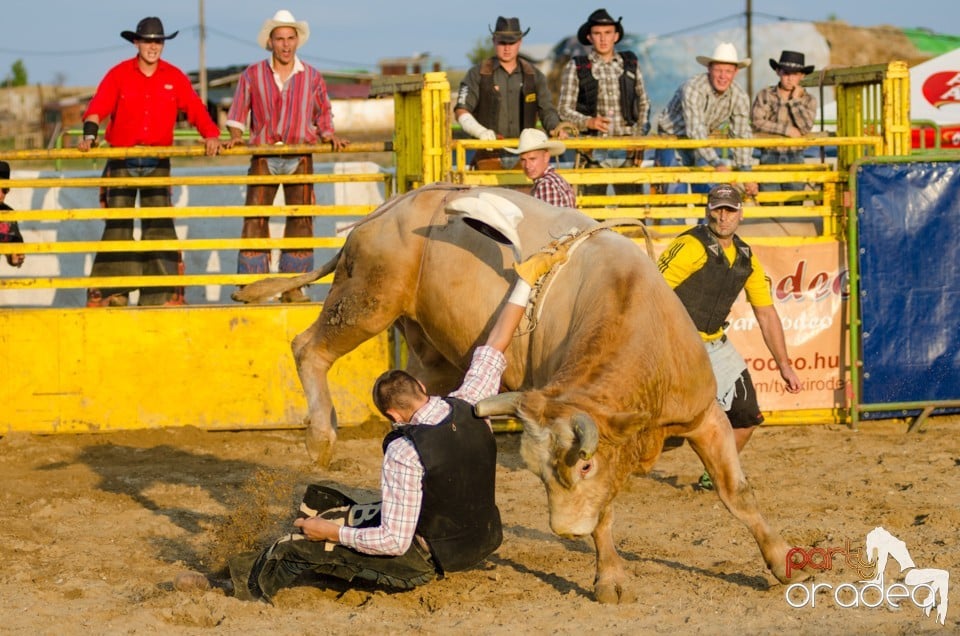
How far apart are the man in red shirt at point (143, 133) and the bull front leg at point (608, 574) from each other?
5.27m

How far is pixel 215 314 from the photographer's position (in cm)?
953

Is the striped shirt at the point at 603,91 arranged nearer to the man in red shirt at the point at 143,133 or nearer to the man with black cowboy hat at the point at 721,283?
the man in red shirt at the point at 143,133

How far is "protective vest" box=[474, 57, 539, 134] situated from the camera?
10.2m

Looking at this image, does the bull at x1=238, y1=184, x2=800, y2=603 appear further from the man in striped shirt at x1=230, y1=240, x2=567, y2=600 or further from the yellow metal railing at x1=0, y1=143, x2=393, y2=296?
the yellow metal railing at x1=0, y1=143, x2=393, y2=296

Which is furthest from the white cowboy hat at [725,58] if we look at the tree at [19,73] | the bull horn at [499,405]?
the tree at [19,73]

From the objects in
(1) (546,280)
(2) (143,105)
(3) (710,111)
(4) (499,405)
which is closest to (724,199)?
(1) (546,280)

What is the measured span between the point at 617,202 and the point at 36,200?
5.63 metres

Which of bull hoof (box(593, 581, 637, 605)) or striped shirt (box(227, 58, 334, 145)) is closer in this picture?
bull hoof (box(593, 581, 637, 605))

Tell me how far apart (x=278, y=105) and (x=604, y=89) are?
2662 mm

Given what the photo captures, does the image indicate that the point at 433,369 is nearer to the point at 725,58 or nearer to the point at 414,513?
the point at 414,513

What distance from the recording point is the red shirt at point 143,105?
993cm

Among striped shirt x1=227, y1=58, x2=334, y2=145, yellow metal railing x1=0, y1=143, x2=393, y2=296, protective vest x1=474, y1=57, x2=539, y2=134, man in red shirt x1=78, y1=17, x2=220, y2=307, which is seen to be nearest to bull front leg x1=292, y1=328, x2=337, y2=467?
yellow metal railing x1=0, y1=143, x2=393, y2=296

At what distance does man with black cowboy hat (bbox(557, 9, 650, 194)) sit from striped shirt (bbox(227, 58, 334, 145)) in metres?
2.06

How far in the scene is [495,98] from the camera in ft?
33.5
